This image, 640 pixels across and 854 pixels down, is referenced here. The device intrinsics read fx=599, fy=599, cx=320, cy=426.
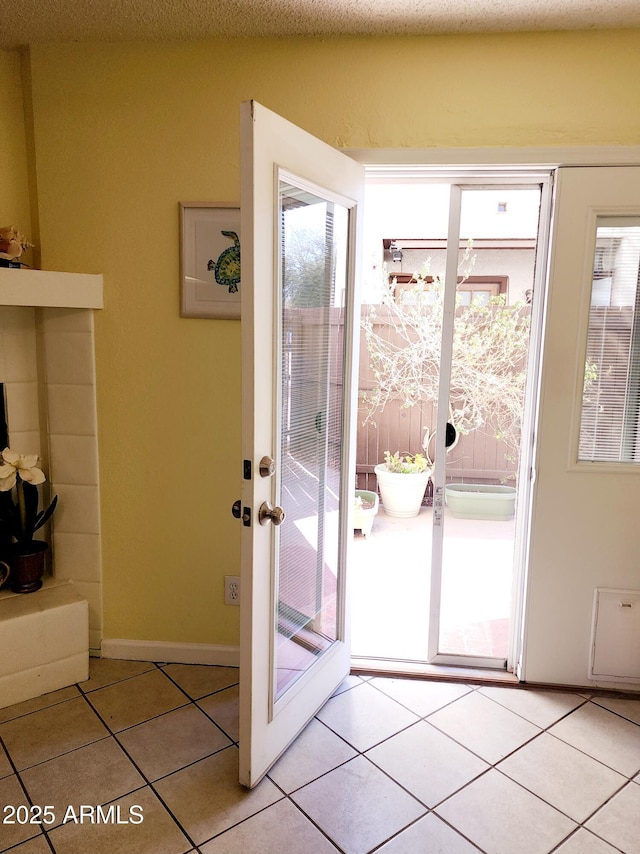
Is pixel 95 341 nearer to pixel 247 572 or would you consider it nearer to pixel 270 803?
Answer: pixel 247 572

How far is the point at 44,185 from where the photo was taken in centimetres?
229

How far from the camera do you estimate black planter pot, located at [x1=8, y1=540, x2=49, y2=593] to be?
2.31m

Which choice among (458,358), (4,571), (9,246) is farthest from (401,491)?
(9,246)

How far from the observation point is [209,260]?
2268 millimetres

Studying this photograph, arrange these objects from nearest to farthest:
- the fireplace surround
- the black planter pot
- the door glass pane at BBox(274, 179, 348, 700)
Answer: the door glass pane at BBox(274, 179, 348, 700)
the fireplace surround
the black planter pot

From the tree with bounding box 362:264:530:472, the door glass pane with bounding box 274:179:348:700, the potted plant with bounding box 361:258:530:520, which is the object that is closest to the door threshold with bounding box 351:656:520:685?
the door glass pane with bounding box 274:179:348:700

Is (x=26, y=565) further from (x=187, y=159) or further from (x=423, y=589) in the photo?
(x=423, y=589)

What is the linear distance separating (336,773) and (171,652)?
0.93 meters

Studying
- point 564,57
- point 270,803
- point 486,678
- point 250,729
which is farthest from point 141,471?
point 564,57

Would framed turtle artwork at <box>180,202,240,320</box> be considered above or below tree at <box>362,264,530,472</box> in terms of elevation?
above

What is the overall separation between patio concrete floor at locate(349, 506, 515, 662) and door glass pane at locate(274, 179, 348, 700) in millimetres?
219

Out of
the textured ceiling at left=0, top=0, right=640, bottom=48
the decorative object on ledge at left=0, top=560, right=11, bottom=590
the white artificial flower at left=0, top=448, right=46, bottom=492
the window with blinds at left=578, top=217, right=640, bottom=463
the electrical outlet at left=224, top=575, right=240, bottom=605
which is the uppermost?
the textured ceiling at left=0, top=0, right=640, bottom=48

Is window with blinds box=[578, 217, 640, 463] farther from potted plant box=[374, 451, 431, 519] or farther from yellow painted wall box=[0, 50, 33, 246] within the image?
potted plant box=[374, 451, 431, 519]

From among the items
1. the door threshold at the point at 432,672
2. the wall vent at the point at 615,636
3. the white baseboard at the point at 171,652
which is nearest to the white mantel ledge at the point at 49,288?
the white baseboard at the point at 171,652
